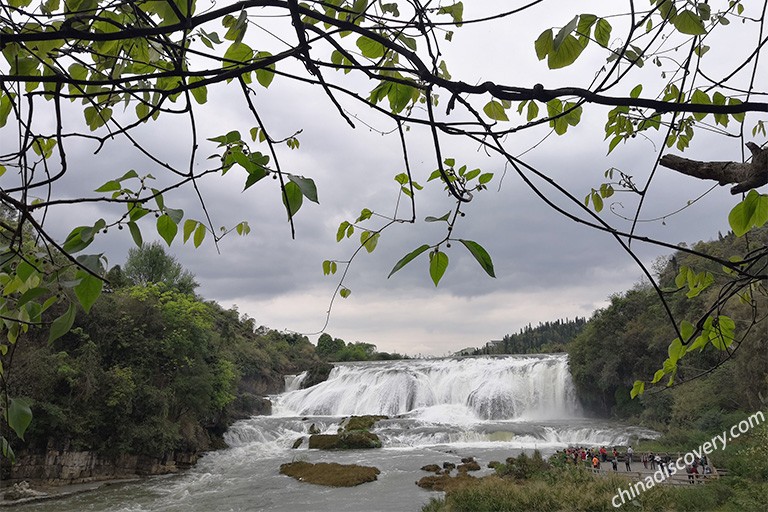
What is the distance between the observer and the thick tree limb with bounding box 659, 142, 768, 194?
0.87 m

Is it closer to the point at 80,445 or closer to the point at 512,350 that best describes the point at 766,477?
the point at 80,445

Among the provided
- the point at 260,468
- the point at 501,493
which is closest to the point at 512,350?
the point at 260,468

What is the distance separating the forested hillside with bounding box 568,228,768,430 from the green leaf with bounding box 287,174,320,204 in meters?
15.5

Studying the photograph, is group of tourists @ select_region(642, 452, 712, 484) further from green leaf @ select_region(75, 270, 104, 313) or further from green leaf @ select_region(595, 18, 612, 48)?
green leaf @ select_region(75, 270, 104, 313)

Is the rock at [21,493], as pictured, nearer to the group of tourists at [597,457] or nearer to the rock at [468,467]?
the rock at [468,467]

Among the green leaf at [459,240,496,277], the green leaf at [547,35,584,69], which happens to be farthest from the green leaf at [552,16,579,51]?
the green leaf at [459,240,496,277]

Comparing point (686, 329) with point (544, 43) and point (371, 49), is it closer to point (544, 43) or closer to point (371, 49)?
point (544, 43)

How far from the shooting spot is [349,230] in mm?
1214

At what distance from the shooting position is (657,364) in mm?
20031

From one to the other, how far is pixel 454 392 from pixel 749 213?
2348 centimetres

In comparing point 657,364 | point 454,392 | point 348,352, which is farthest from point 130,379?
point 348,352

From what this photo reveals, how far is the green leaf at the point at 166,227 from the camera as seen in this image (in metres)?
0.76

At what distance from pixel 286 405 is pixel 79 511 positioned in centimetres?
1531

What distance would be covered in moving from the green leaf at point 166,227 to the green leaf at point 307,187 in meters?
0.32
